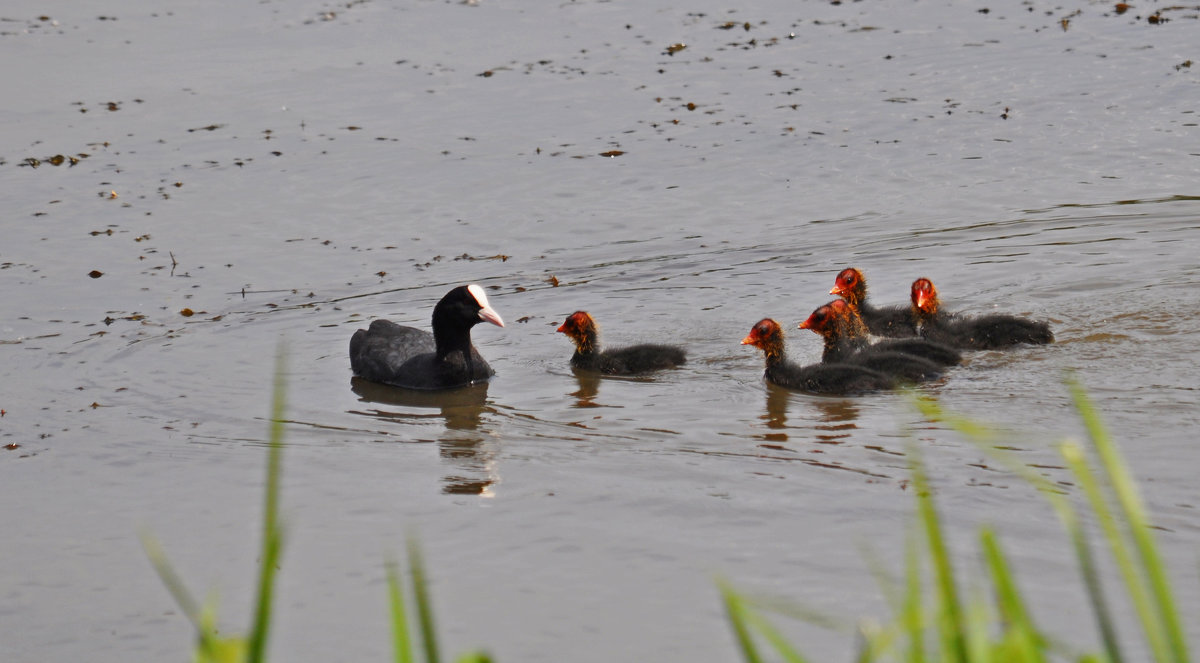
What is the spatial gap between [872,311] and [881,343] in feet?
2.54

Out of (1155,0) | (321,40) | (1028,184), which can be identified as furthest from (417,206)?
(1155,0)

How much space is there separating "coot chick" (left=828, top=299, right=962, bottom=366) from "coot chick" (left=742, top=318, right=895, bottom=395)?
0.38 meters

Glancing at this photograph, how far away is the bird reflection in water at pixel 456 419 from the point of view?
22.7 ft

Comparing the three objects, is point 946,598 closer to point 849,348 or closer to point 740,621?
point 740,621

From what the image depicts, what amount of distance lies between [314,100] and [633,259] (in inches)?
242

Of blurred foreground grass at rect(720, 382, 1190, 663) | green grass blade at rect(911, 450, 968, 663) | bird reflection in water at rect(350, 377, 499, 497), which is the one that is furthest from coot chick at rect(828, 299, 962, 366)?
green grass blade at rect(911, 450, 968, 663)

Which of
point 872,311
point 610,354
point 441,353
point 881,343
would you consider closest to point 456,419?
point 441,353

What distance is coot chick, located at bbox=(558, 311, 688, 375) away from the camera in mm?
8680

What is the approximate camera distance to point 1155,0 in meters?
17.3

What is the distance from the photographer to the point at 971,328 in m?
8.55

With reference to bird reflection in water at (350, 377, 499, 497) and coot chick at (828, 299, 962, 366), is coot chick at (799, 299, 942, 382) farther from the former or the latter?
bird reflection in water at (350, 377, 499, 497)

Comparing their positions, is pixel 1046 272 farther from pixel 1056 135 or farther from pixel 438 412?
pixel 438 412

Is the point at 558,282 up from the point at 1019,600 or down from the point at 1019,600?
down

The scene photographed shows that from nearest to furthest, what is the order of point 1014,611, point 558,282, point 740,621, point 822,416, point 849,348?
point 1014,611, point 740,621, point 822,416, point 849,348, point 558,282
